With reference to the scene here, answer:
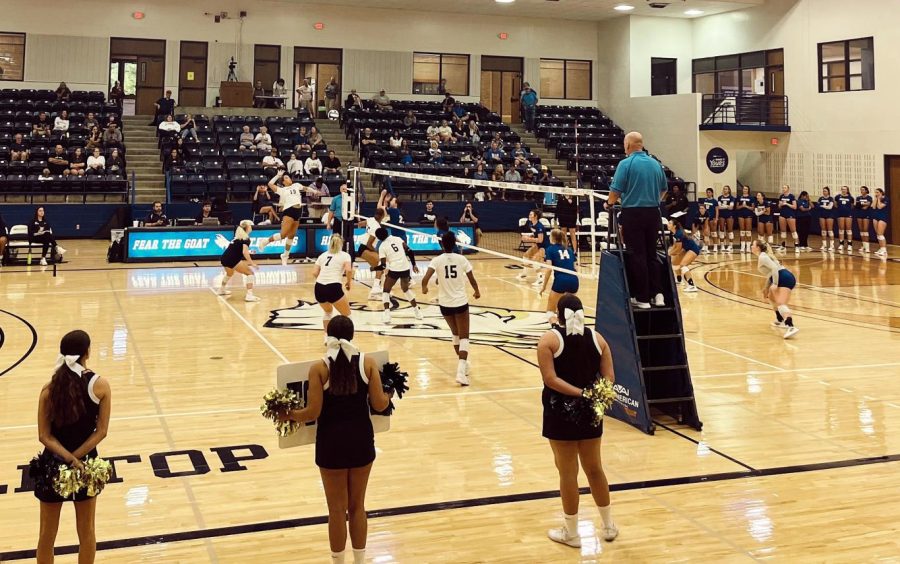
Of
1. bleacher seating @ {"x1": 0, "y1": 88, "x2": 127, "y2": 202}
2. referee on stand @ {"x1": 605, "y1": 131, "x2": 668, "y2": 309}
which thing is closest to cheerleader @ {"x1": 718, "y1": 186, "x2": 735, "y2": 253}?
bleacher seating @ {"x1": 0, "y1": 88, "x2": 127, "y2": 202}

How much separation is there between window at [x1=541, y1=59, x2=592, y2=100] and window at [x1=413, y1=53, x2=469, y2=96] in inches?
153

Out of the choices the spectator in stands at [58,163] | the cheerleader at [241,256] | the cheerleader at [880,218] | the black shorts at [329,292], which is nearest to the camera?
the black shorts at [329,292]

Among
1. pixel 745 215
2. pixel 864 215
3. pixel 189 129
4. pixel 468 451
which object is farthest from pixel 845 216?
pixel 468 451

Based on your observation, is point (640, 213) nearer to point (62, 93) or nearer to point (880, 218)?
point (880, 218)

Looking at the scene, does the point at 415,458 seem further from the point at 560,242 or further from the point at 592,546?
the point at 560,242

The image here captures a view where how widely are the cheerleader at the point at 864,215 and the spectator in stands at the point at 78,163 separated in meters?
24.2

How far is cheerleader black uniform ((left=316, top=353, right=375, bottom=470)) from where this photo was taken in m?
5.18

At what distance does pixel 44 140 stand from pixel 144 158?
345 cm

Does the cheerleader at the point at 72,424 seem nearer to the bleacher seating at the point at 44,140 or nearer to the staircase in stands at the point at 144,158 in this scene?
the bleacher seating at the point at 44,140

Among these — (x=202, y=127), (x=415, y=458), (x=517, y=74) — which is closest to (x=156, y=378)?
(x=415, y=458)

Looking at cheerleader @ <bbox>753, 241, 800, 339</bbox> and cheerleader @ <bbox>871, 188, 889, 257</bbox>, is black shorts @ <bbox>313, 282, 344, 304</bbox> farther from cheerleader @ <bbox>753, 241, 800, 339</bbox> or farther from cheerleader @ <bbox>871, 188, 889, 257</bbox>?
cheerleader @ <bbox>871, 188, 889, 257</bbox>

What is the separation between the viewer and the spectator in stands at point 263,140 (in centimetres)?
3054

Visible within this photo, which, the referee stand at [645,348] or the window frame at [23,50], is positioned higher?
the window frame at [23,50]

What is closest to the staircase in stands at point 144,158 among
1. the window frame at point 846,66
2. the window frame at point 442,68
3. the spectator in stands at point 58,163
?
the spectator in stands at point 58,163
